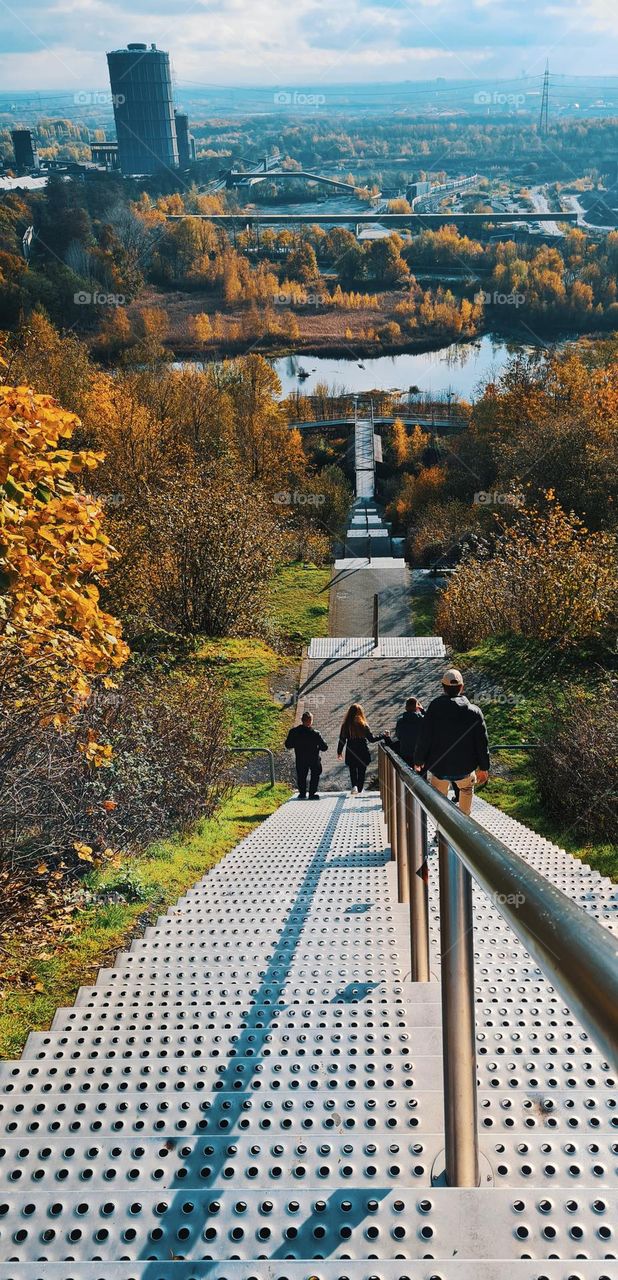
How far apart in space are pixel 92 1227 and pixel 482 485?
39.7 metres

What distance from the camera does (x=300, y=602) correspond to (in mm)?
24578

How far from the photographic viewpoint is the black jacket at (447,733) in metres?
6.11

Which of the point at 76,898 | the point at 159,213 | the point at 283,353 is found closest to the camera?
the point at 76,898

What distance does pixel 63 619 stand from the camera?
5.02 m

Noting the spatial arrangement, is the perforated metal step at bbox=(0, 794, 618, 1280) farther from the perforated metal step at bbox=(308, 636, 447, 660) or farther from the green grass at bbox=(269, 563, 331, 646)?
the green grass at bbox=(269, 563, 331, 646)

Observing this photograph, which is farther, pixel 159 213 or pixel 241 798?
pixel 159 213

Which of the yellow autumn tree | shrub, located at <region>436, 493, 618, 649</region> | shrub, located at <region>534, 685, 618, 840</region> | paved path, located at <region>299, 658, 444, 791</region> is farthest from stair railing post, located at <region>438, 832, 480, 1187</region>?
shrub, located at <region>436, 493, 618, 649</region>

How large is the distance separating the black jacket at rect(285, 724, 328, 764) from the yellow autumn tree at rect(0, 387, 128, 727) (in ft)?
17.1

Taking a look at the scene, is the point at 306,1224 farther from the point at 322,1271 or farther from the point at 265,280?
the point at 265,280

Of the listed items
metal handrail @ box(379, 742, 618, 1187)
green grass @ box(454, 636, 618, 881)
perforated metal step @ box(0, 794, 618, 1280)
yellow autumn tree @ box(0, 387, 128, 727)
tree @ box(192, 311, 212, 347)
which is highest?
tree @ box(192, 311, 212, 347)

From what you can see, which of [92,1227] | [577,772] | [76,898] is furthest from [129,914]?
[577,772]

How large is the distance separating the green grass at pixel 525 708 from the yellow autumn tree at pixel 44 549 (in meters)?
5.29

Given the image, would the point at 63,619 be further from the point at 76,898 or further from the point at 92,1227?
the point at 92,1227

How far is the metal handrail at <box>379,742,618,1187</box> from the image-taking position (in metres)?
1.16
